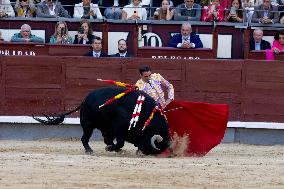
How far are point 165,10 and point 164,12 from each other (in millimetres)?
68

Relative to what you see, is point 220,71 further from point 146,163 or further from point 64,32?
point 146,163

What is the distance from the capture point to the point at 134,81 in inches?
682

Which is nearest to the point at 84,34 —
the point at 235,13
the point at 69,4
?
the point at 69,4

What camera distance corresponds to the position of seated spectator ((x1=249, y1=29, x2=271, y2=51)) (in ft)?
55.9

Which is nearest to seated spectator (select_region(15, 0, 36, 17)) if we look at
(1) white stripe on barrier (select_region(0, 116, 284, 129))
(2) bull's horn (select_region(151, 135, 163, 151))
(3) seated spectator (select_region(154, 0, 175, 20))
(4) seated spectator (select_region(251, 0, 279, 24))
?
(1) white stripe on barrier (select_region(0, 116, 284, 129))

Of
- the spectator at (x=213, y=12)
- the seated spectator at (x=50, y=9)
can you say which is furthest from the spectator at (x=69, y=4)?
the spectator at (x=213, y=12)

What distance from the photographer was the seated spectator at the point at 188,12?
17.0 meters

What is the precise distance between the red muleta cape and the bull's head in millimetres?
719

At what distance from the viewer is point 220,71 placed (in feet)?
56.9

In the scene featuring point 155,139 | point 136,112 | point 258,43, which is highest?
point 258,43

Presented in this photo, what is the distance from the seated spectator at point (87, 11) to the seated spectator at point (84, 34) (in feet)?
0.81

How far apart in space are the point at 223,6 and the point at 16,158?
5184 millimetres

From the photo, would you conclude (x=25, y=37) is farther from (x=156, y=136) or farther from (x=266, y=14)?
(x=156, y=136)

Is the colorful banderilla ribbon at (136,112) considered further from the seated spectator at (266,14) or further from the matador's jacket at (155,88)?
the seated spectator at (266,14)
